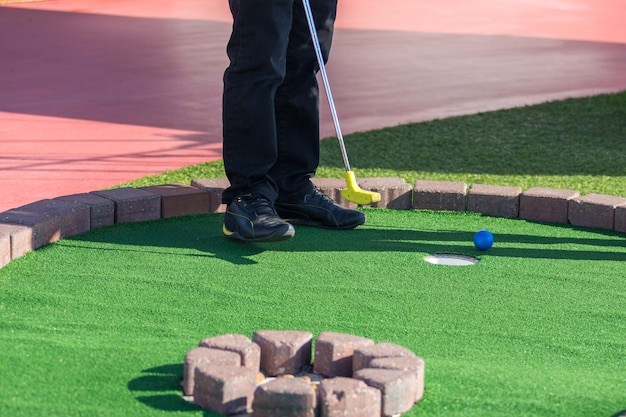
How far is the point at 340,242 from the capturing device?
3844 mm

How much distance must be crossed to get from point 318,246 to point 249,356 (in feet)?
4.28

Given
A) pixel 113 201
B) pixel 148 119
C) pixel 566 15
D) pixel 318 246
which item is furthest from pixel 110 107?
pixel 566 15

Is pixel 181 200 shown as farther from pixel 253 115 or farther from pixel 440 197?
pixel 440 197

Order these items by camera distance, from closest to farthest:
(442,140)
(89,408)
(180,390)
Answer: (89,408), (180,390), (442,140)

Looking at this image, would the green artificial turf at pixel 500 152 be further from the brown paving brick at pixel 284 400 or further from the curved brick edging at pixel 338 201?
the brown paving brick at pixel 284 400

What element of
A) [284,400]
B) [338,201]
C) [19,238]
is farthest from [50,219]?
[284,400]

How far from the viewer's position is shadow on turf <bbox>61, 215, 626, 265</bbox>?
3.71 m

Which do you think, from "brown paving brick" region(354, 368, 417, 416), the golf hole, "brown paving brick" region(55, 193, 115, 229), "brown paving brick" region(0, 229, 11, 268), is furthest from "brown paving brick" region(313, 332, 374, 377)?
"brown paving brick" region(55, 193, 115, 229)

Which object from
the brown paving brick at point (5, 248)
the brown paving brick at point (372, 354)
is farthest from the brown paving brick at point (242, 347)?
the brown paving brick at point (5, 248)

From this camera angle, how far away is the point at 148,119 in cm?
650

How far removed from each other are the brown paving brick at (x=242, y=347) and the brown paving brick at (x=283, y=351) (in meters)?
0.03

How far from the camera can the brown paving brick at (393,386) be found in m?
2.34

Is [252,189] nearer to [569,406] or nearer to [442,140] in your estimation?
[569,406]

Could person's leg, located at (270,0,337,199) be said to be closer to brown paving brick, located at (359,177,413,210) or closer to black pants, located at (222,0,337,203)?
black pants, located at (222,0,337,203)
